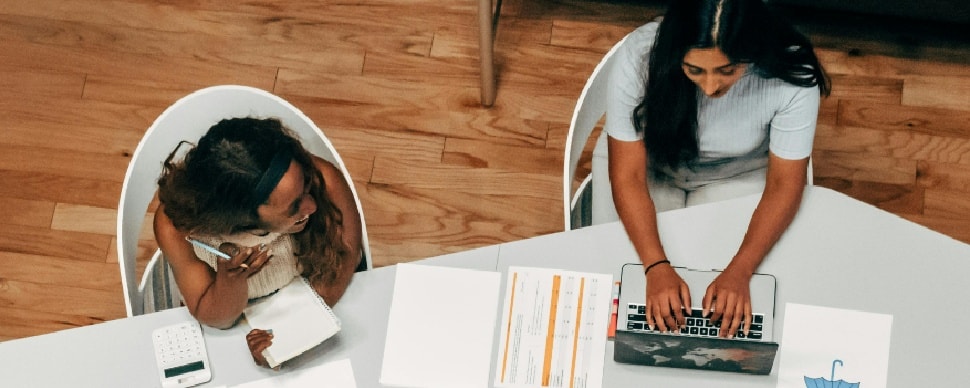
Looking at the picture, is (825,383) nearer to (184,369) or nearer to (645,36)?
(645,36)

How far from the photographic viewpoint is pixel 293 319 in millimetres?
1850

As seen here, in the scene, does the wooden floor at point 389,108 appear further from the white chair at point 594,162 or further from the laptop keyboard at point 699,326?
the laptop keyboard at point 699,326

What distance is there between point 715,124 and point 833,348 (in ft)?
1.64

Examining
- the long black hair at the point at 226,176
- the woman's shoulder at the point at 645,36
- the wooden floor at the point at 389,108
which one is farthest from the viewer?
the wooden floor at the point at 389,108

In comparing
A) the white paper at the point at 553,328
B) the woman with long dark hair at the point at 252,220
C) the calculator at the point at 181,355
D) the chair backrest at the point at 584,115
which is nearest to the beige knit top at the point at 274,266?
the woman with long dark hair at the point at 252,220

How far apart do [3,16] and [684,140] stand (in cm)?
214

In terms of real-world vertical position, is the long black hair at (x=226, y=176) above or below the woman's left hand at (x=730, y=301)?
above

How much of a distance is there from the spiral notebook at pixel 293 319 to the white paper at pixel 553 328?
0.32 metres

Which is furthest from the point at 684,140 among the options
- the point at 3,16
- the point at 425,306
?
the point at 3,16

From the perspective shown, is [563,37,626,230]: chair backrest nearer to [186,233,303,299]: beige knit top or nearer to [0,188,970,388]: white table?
[0,188,970,388]: white table

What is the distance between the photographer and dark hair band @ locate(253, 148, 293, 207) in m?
1.75

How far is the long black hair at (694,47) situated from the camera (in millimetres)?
1781

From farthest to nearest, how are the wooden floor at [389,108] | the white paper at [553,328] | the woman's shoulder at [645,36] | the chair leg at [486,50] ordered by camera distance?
1. the wooden floor at [389,108]
2. the chair leg at [486,50]
3. the woman's shoulder at [645,36]
4. the white paper at [553,328]

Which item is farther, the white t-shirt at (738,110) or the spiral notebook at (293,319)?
the white t-shirt at (738,110)
